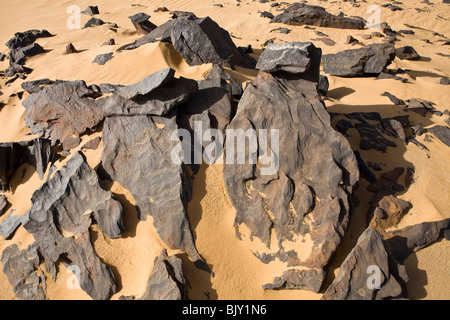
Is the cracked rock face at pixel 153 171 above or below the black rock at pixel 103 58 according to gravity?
below

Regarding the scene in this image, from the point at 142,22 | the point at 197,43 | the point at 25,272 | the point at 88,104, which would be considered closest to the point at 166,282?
the point at 25,272

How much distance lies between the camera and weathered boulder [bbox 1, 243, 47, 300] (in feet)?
11.4

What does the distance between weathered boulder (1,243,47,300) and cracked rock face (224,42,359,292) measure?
2327 millimetres

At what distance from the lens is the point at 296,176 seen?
3760 mm

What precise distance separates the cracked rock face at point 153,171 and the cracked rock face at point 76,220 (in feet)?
0.95

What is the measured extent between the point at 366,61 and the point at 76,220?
262 inches

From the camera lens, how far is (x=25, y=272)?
3.57 meters

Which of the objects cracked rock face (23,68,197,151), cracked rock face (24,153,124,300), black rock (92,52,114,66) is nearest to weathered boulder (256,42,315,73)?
cracked rock face (23,68,197,151)

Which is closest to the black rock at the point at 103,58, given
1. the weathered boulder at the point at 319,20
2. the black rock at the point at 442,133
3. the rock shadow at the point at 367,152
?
the rock shadow at the point at 367,152

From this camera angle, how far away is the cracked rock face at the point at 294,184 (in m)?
3.44

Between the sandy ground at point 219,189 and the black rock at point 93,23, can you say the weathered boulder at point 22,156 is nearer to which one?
the sandy ground at point 219,189

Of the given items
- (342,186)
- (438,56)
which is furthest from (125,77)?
(438,56)

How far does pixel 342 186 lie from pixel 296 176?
0.54m

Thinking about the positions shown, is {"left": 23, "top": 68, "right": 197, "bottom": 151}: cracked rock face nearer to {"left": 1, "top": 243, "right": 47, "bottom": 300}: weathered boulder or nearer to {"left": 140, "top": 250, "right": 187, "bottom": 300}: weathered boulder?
{"left": 1, "top": 243, "right": 47, "bottom": 300}: weathered boulder
